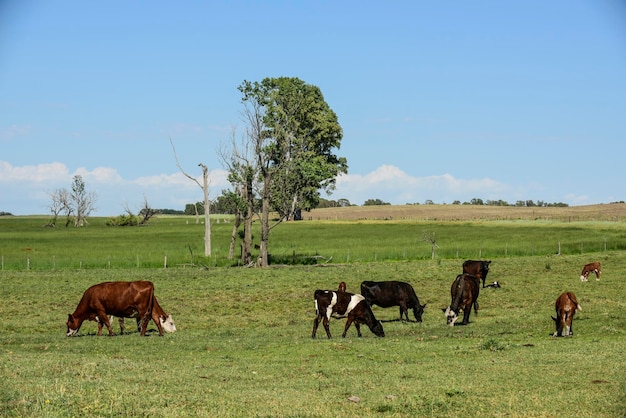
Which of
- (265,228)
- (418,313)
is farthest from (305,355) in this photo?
(265,228)

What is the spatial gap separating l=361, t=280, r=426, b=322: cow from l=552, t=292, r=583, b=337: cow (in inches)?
240

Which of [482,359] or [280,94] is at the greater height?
[280,94]

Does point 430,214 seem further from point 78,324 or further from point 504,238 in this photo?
point 78,324

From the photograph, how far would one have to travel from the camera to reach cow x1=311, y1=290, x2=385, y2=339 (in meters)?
21.3

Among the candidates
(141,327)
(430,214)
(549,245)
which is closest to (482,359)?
(141,327)

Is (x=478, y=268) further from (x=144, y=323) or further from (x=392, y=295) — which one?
(x=144, y=323)

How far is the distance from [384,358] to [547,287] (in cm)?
2126

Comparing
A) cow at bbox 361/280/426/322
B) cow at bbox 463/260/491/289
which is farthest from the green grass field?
cow at bbox 463/260/491/289

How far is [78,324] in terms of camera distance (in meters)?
22.8

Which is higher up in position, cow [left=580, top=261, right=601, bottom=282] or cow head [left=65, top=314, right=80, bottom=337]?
cow [left=580, top=261, right=601, bottom=282]

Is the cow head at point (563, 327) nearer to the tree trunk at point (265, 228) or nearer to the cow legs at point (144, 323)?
the cow legs at point (144, 323)

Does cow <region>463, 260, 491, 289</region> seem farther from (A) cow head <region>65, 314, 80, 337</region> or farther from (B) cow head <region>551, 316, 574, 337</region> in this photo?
(A) cow head <region>65, 314, 80, 337</region>

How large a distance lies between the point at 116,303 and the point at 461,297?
11.1 meters

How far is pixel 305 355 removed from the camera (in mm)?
18141
